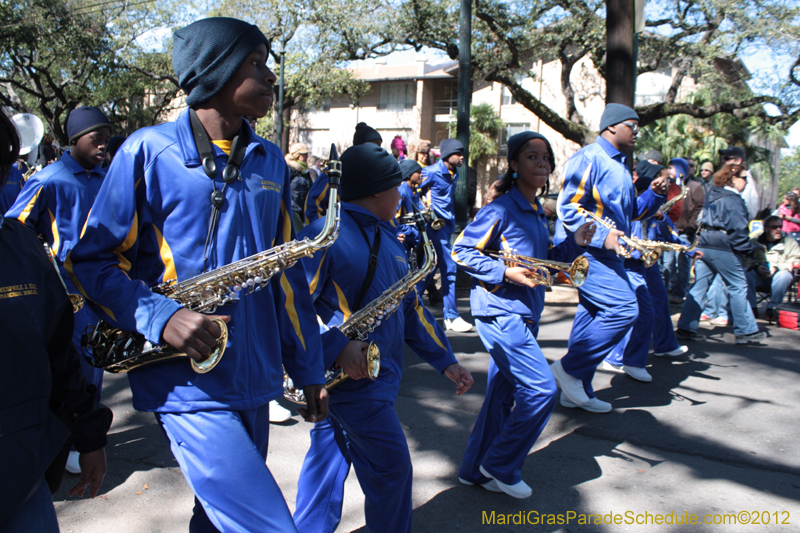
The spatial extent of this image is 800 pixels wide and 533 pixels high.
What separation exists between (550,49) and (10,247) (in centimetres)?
1801

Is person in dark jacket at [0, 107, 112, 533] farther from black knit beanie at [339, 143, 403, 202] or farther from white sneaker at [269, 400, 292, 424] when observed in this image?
white sneaker at [269, 400, 292, 424]

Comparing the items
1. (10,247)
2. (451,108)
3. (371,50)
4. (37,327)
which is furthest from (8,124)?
(451,108)

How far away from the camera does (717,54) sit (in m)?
15.8

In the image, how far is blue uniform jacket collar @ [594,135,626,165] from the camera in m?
5.43

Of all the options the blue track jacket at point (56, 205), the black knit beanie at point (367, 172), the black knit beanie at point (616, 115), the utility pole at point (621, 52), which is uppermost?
the utility pole at point (621, 52)

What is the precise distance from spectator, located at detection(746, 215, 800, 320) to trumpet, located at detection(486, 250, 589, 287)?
6068mm

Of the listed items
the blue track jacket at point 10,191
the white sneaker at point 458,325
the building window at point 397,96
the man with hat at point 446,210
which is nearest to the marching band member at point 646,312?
the white sneaker at point 458,325

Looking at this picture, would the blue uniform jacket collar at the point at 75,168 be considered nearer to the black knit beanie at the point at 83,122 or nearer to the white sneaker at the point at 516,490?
the black knit beanie at the point at 83,122

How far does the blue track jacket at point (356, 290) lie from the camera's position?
2.73 meters

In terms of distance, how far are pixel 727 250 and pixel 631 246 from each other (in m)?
3.14

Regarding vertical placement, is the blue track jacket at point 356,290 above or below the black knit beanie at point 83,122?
below

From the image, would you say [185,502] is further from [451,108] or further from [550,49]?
[451,108]

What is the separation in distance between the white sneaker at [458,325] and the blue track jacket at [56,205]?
4756 mm

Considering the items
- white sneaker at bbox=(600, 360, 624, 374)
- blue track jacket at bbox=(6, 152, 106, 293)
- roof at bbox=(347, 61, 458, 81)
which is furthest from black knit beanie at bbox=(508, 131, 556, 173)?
roof at bbox=(347, 61, 458, 81)
